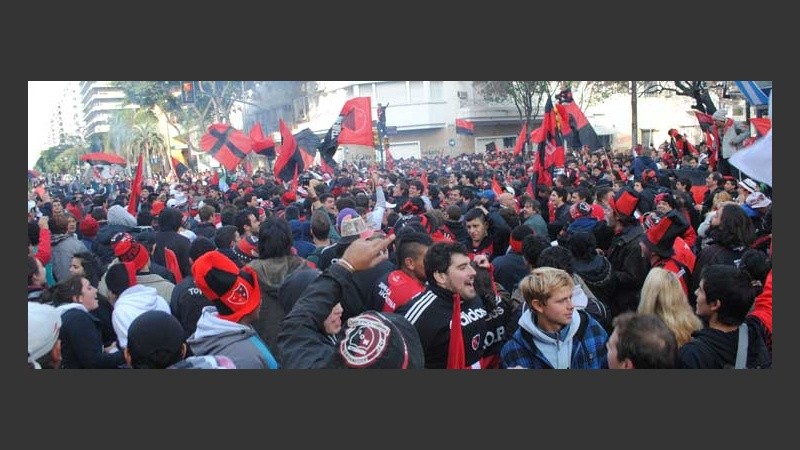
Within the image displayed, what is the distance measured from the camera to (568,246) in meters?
5.62

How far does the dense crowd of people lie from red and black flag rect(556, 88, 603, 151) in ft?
9.62

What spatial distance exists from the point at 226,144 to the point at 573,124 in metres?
6.42

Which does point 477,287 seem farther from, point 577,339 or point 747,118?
point 747,118

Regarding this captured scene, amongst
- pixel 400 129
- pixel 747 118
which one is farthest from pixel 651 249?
pixel 400 129

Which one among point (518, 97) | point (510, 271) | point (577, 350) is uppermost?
point (518, 97)

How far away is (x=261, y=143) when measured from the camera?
13.5m

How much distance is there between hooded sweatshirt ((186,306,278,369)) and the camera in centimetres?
392

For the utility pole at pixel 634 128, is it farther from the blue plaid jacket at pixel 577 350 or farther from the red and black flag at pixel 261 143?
the blue plaid jacket at pixel 577 350

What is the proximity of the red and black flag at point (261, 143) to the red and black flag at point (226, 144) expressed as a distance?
0.22 metres

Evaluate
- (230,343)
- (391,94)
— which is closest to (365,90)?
(391,94)

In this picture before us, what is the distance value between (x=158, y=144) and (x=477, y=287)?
500 inches

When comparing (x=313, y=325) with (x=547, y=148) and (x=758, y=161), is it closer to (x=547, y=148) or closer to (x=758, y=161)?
(x=758, y=161)

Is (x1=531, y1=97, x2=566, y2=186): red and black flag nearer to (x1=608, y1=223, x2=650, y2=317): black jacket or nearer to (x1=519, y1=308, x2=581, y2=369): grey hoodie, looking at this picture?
(x1=608, y1=223, x2=650, y2=317): black jacket

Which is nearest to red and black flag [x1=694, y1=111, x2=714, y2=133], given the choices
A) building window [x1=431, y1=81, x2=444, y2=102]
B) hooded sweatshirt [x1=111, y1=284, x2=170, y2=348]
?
building window [x1=431, y1=81, x2=444, y2=102]
